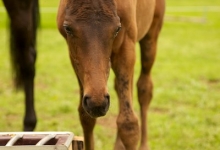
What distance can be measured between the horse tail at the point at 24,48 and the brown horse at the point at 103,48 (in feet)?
4.18

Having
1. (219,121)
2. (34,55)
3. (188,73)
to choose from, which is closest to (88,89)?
(34,55)

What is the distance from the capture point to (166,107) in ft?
24.6

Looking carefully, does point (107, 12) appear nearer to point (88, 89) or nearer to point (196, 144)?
point (88, 89)

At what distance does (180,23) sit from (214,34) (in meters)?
3.08

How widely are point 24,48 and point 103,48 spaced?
2.40 metres

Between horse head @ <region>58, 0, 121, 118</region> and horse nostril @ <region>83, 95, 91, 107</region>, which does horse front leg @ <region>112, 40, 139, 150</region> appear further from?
horse nostril @ <region>83, 95, 91, 107</region>

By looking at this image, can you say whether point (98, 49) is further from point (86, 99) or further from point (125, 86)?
point (125, 86)

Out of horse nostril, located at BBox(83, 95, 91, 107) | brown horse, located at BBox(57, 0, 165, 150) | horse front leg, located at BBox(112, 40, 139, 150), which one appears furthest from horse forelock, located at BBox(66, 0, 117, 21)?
horse front leg, located at BBox(112, 40, 139, 150)

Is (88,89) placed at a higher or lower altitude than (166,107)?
Result: higher

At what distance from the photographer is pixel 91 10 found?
3139 millimetres

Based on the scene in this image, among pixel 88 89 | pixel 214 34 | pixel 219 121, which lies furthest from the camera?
pixel 214 34

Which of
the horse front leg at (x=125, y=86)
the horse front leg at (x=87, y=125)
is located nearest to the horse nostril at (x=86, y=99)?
the horse front leg at (x=125, y=86)

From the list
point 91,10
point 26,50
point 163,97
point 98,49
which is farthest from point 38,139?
point 163,97

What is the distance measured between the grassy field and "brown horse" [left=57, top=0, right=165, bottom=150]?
54.3 inches
